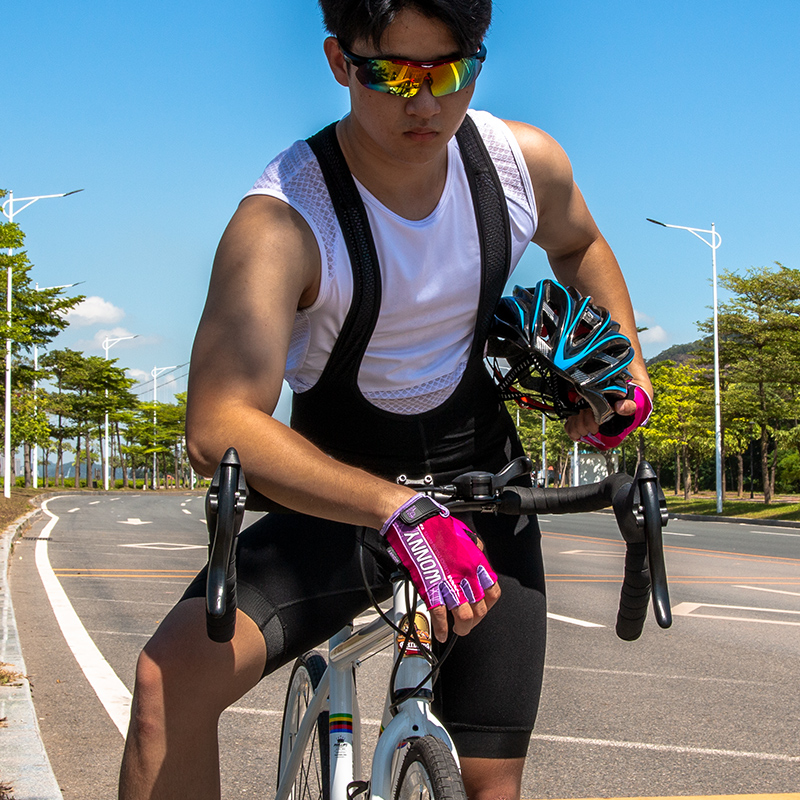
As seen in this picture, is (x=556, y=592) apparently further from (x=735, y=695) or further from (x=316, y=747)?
(x=316, y=747)

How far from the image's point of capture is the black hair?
147 cm

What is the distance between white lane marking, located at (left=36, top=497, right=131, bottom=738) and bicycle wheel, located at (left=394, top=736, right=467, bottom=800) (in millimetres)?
2435

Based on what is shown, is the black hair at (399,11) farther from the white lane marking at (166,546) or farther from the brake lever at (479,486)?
the white lane marking at (166,546)

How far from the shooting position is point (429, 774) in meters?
1.42

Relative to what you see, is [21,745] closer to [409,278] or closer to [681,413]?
[409,278]

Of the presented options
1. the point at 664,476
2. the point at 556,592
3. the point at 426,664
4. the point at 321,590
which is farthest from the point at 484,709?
the point at 664,476

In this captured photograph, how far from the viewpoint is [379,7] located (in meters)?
1.47

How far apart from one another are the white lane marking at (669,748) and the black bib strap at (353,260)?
126 inches

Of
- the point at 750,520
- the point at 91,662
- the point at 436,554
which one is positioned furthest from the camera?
the point at 750,520

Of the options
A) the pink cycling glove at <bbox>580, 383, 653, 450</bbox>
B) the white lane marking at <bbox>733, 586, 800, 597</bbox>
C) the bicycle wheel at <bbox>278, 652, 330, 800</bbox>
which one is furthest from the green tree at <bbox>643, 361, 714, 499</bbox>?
the pink cycling glove at <bbox>580, 383, 653, 450</bbox>

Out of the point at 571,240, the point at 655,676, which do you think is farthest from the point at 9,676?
the point at 571,240

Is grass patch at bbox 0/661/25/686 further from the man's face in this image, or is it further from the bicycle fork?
the man's face

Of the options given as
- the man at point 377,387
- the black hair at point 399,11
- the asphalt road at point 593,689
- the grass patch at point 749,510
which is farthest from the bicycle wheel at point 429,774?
the grass patch at point 749,510

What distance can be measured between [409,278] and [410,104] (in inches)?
12.1
